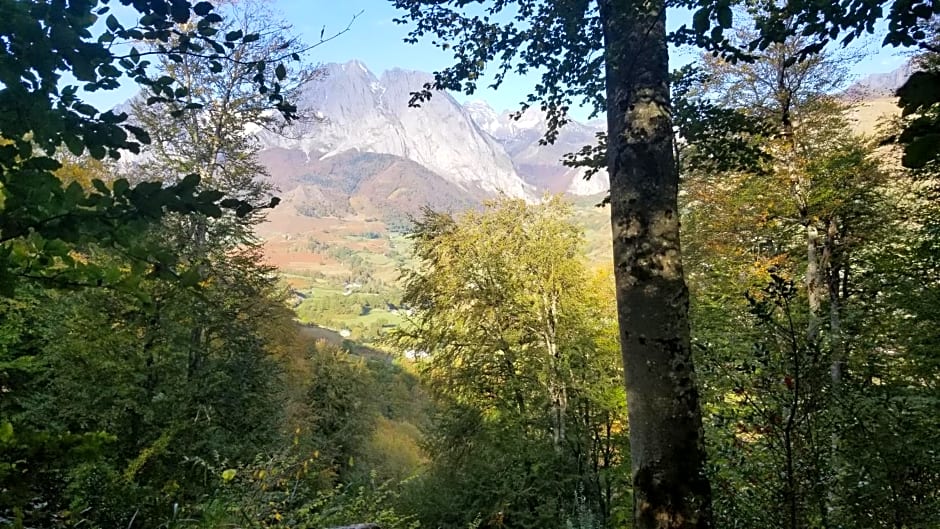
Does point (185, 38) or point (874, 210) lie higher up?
point (874, 210)

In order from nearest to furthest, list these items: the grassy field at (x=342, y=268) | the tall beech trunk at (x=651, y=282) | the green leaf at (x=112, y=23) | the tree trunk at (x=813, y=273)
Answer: the green leaf at (x=112, y=23) → the tall beech trunk at (x=651, y=282) → the tree trunk at (x=813, y=273) → the grassy field at (x=342, y=268)

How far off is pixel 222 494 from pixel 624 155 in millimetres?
6541

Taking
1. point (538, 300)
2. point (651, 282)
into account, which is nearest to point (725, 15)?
Answer: point (651, 282)

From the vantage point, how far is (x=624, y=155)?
219 centimetres

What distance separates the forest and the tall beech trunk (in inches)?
0.4

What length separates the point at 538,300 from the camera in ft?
40.4

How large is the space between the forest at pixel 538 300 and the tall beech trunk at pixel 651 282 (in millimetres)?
11

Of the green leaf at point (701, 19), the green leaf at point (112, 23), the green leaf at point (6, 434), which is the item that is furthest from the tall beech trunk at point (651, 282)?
the green leaf at point (6, 434)

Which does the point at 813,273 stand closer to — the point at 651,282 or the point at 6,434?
the point at 651,282

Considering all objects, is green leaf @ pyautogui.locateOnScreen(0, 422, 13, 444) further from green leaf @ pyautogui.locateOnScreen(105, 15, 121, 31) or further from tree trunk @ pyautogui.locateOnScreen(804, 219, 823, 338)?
tree trunk @ pyautogui.locateOnScreen(804, 219, 823, 338)

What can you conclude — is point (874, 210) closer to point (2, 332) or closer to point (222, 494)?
point (222, 494)

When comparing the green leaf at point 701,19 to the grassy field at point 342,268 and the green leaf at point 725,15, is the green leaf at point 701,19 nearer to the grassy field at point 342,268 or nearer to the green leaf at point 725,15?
the green leaf at point 725,15

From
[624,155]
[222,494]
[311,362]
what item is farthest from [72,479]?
[311,362]

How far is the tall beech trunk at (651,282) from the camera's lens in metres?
1.97
